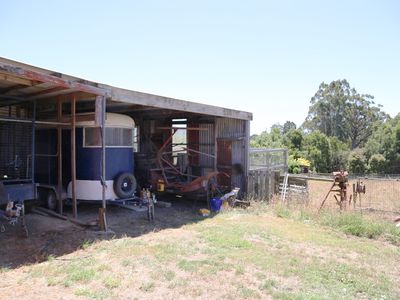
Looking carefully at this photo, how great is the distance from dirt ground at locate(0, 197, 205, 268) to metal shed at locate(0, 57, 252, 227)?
0.74 meters

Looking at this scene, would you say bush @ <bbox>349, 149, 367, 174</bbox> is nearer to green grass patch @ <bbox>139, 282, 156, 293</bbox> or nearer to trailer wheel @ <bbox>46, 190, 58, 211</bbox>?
trailer wheel @ <bbox>46, 190, 58, 211</bbox>

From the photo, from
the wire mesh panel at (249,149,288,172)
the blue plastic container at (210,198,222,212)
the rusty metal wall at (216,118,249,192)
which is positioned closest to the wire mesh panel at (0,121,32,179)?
the blue plastic container at (210,198,222,212)

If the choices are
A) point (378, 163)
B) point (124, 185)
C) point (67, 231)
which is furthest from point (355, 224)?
point (378, 163)

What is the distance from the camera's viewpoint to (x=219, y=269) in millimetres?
4961

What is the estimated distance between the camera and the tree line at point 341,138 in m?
32.9

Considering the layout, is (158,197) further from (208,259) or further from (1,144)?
(208,259)

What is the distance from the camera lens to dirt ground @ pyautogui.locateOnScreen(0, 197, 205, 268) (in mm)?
5445

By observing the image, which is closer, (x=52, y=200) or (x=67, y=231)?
(x=67, y=231)

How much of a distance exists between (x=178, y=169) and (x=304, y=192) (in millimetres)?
4454

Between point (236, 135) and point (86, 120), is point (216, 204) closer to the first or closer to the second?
point (236, 135)

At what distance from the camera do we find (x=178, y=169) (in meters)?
12.5

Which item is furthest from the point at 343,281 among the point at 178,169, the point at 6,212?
the point at 178,169

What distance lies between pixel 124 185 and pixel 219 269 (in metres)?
4.69

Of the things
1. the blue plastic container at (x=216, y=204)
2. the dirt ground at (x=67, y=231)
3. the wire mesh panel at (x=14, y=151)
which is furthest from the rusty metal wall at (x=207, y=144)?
the wire mesh panel at (x=14, y=151)
